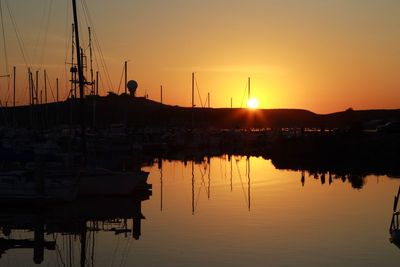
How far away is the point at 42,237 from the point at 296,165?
3725cm

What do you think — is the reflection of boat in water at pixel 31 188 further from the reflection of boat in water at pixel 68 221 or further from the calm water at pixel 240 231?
the calm water at pixel 240 231

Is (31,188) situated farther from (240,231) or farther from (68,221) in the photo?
(240,231)

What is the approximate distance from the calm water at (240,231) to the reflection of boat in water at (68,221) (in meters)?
0.13

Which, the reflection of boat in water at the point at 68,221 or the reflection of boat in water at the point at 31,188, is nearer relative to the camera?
the reflection of boat in water at the point at 68,221

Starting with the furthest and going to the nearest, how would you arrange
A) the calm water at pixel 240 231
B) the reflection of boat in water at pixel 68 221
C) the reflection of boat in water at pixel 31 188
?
the reflection of boat in water at pixel 31 188, the reflection of boat in water at pixel 68 221, the calm water at pixel 240 231

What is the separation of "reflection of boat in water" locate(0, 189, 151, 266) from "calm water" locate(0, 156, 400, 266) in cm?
13

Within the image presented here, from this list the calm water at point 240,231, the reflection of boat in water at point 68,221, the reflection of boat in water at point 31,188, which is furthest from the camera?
the reflection of boat in water at point 31,188

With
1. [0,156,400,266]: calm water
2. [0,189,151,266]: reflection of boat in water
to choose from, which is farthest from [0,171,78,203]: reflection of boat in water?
[0,156,400,266]: calm water

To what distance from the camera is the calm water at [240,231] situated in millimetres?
20062

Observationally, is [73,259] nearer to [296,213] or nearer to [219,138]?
[296,213]

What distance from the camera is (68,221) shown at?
26781mm

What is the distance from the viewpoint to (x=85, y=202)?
32188 millimetres

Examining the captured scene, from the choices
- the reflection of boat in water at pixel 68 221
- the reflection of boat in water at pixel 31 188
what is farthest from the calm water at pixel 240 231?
the reflection of boat in water at pixel 31 188

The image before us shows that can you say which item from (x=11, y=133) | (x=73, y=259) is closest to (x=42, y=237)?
(x=73, y=259)
